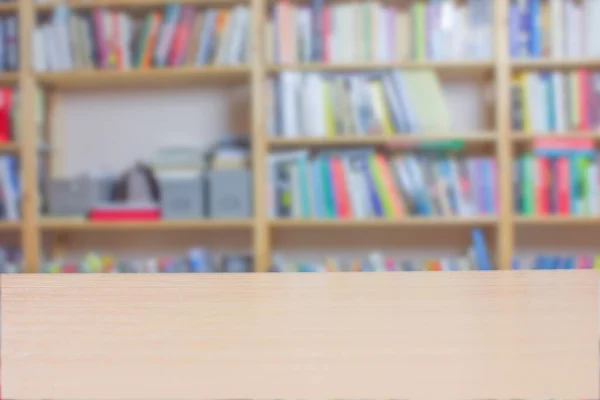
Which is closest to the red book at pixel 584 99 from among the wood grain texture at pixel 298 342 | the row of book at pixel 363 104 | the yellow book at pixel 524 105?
the yellow book at pixel 524 105

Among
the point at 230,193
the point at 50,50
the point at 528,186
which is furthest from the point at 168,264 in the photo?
the point at 528,186

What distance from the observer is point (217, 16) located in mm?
2752

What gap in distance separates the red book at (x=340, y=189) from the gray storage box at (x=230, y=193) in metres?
0.36

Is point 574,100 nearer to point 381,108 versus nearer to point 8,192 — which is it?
point 381,108

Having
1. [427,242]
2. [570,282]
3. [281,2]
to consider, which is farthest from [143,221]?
[570,282]

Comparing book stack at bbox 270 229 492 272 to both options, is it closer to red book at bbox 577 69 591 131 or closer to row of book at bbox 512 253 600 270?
row of book at bbox 512 253 600 270

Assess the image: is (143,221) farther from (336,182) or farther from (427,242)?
(427,242)

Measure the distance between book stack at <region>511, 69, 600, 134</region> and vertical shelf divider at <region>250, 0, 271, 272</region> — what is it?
107 centimetres

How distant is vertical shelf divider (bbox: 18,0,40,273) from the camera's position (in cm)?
281

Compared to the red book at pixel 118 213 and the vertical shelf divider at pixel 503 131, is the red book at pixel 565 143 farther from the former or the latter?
the red book at pixel 118 213

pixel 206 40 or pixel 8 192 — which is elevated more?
pixel 206 40

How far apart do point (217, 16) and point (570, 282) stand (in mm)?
2757

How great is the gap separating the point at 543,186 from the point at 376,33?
96 cm

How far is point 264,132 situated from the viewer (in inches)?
108
